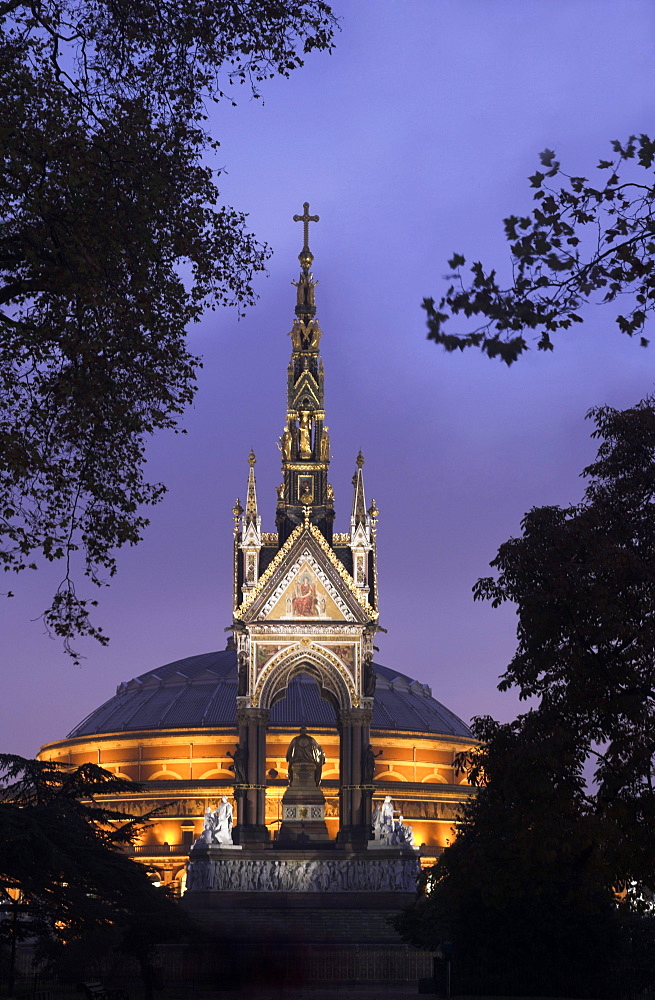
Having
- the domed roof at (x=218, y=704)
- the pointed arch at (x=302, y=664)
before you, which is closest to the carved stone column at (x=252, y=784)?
the pointed arch at (x=302, y=664)

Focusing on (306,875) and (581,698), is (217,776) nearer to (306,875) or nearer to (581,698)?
(306,875)

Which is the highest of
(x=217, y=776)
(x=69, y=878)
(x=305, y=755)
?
(x=217, y=776)

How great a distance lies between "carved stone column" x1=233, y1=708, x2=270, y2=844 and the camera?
5512cm

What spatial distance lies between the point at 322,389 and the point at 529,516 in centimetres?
3195

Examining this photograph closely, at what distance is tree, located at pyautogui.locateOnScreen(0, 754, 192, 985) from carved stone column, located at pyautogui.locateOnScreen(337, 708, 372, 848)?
66.8 feet

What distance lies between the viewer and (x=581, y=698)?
26516 millimetres

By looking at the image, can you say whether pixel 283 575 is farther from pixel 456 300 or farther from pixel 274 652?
pixel 456 300

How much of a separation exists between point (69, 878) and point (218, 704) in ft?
210

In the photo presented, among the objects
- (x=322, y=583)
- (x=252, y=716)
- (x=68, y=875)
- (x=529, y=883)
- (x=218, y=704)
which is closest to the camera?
(x=68, y=875)

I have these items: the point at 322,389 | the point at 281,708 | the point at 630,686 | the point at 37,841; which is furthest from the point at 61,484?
the point at 281,708

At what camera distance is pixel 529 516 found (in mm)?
28953

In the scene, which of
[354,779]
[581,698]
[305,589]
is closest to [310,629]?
[305,589]

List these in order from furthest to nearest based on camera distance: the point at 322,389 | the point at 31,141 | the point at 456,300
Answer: the point at 322,389, the point at 31,141, the point at 456,300

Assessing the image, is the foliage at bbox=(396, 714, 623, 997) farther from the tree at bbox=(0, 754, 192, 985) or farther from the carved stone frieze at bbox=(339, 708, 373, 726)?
the carved stone frieze at bbox=(339, 708, 373, 726)
